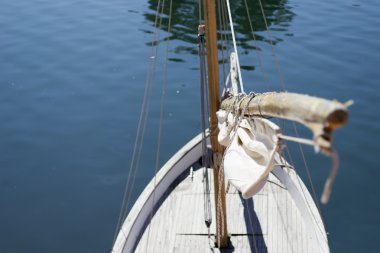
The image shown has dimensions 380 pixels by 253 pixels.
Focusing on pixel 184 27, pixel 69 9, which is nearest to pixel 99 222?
pixel 184 27

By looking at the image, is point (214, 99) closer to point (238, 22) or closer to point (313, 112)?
point (313, 112)

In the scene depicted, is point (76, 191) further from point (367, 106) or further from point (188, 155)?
point (367, 106)

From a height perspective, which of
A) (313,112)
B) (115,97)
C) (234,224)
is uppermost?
(313,112)

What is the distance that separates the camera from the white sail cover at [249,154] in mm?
5766

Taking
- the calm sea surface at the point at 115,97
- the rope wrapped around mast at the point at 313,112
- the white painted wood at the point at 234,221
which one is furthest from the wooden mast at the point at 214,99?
the calm sea surface at the point at 115,97

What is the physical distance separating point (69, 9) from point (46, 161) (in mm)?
13756

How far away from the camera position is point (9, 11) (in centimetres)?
2611

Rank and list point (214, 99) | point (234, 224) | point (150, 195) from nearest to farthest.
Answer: point (214, 99) < point (234, 224) < point (150, 195)

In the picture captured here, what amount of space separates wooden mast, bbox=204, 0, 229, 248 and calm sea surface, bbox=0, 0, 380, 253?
4.29 meters

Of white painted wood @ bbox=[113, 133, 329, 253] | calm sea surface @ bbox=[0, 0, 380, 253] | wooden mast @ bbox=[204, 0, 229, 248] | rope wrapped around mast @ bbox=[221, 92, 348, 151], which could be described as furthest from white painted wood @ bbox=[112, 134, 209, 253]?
rope wrapped around mast @ bbox=[221, 92, 348, 151]

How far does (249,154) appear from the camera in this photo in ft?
20.9

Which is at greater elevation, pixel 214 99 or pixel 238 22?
pixel 214 99

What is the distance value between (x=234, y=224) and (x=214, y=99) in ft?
10.2

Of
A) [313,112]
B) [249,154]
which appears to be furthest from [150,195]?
[313,112]
